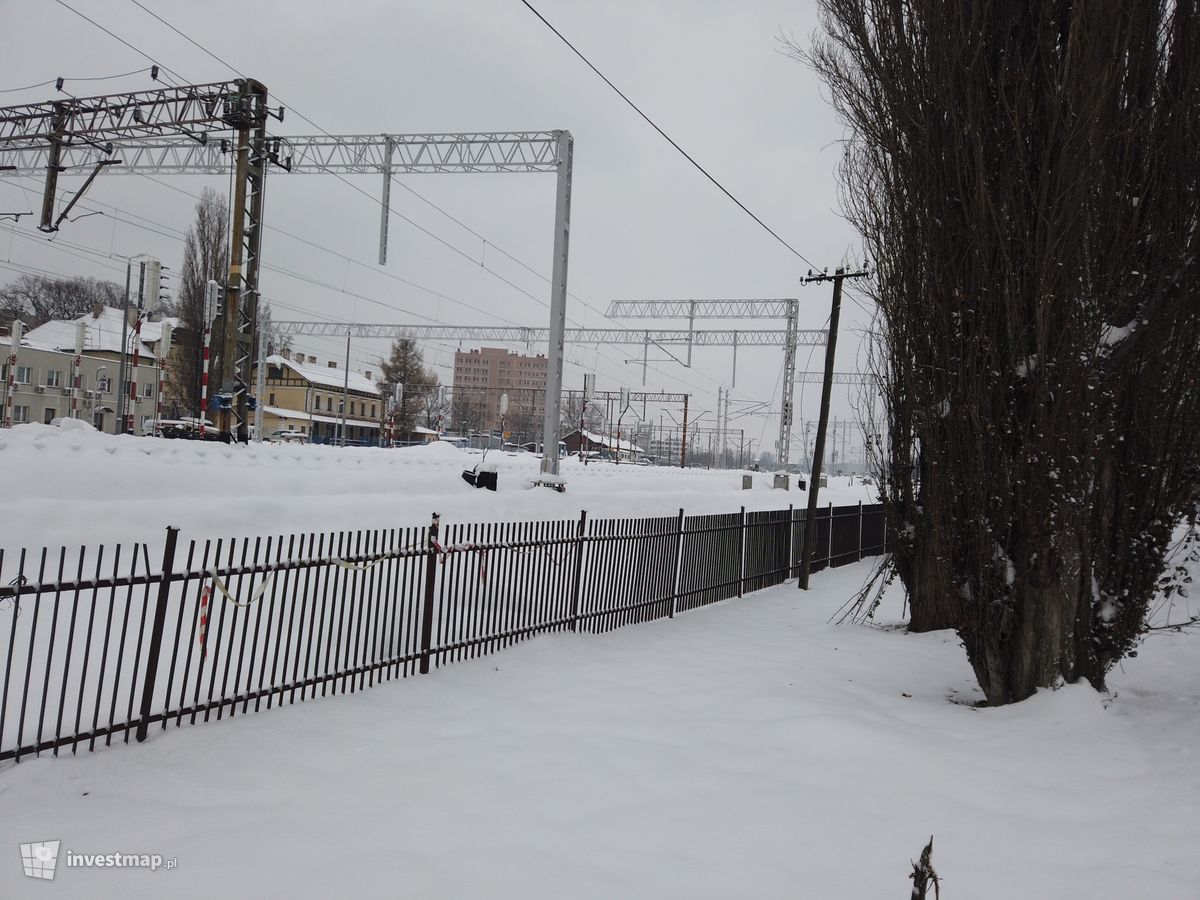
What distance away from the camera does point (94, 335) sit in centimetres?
5834

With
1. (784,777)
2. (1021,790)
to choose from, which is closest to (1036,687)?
(1021,790)

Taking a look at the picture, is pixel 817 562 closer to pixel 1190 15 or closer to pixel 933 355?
pixel 933 355

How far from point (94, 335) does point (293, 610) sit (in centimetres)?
6552

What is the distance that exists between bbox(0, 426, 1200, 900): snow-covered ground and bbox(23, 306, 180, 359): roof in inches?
2129

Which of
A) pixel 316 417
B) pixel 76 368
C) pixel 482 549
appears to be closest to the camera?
pixel 482 549

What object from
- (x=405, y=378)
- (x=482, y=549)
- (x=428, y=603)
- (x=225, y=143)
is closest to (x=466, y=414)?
(x=405, y=378)

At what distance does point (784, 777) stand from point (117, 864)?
10.9 ft

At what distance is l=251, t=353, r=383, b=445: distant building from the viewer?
221 ft

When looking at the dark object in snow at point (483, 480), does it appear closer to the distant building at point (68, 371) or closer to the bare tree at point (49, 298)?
the distant building at point (68, 371)

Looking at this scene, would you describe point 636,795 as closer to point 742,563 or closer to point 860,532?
point 742,563

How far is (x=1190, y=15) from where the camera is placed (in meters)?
5.29

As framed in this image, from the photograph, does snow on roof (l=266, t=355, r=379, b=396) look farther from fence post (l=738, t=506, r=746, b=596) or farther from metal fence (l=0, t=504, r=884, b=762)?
metal fence (l=0, t=504, r=884, b=762)

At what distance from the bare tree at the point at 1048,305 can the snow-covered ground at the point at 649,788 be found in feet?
2.99

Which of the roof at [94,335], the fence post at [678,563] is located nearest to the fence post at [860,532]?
the fence post at [678,563]
